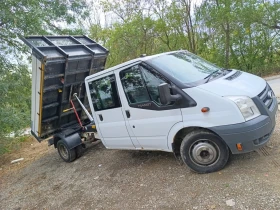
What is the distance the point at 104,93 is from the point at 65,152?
223 cm

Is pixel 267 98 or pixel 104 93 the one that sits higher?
pixel 267 98

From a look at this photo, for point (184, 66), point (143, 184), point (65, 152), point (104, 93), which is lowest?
point (65, 152)

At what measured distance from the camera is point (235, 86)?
12.4ft

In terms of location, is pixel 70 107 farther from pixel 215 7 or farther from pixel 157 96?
pixel 215 7

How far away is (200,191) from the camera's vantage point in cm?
363

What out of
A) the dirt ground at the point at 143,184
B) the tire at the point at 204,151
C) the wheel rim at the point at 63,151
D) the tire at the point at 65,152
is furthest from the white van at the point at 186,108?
the wheel rim at the point at 63,151

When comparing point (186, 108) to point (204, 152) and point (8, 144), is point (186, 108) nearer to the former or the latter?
point (204, 152)

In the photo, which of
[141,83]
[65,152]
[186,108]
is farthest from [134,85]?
[65,152]

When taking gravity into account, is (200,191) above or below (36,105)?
below

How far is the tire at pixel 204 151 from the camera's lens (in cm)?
383

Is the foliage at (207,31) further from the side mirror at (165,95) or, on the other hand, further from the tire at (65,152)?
the side mirror at (165,95)

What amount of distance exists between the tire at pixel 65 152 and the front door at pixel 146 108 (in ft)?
7.19

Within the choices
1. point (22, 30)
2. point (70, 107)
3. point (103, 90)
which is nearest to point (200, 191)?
point (103, 90)

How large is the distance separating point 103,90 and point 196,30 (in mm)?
13759
